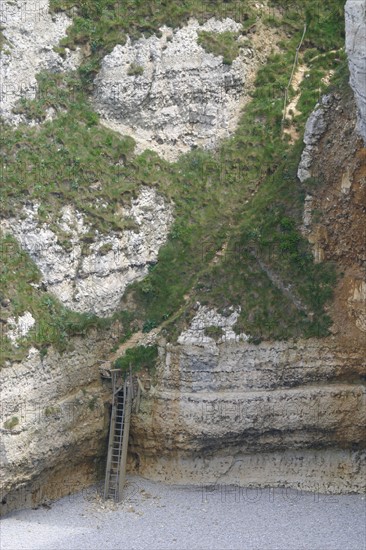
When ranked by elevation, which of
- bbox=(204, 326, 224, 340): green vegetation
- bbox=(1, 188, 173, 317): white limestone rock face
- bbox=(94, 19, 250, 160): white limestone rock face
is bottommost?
bbox=(204, 326, 224, 340): green vegetation

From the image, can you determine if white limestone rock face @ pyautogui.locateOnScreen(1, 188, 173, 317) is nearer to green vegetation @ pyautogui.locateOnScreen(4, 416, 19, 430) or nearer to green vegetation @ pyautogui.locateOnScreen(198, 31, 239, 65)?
green vegetation @ pyautogui.locateOnScreen(4, 416, 19, 430)

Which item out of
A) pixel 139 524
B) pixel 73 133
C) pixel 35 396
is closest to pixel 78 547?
pixel 139 524

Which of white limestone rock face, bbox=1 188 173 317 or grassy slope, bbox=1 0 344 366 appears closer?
grassy slope, bbox=1 0 344 366

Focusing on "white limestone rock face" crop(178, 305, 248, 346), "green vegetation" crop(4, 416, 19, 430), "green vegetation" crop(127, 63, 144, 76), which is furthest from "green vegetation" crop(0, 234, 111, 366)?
"green vegetation" crop(127, 63, 144, 76)

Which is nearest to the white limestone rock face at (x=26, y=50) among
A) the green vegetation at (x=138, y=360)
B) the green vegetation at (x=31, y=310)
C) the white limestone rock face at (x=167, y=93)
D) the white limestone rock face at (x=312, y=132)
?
the white limestone rock face at (x=167, y=93)

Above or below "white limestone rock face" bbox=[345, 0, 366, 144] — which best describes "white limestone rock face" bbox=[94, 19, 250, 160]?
above

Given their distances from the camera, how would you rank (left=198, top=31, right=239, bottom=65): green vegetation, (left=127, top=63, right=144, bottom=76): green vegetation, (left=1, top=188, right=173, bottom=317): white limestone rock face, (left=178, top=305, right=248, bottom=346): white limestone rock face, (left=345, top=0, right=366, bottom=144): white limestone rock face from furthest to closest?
(left=198, top=31, right=239, bottom=65): green vegetation < (left=127, top=63, right=144, bottom=76): green vegetation < (left=1, top=188, right=173, bottom=317): white limestone rock face < (left=178, top=305, right=248, bottom=346): white limestone rock face < (left=345, top=0, right=366, bottom=144): white limestone rock face
